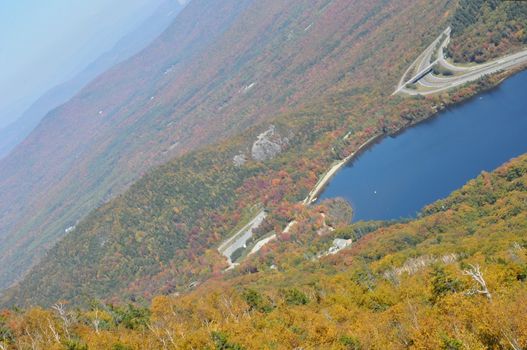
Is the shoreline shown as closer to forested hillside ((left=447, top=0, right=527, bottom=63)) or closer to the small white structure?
forested hillside ((left=447, top=0, right=527, bottom=63))

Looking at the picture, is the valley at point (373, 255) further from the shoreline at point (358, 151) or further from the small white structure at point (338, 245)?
the shoreline at point (358, 151)

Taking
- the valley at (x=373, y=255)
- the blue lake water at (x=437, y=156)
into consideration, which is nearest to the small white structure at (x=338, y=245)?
the valley at (x=373, y=255)

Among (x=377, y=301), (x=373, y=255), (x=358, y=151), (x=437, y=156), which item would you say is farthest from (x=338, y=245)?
(x=358, y=151)

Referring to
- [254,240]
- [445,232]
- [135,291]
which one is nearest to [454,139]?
[445,232]

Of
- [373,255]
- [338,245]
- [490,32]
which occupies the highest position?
[373,255]

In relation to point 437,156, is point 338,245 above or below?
above

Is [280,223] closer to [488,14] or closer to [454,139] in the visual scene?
[454,139]

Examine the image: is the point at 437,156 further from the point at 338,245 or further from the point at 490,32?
the point at 490,32
